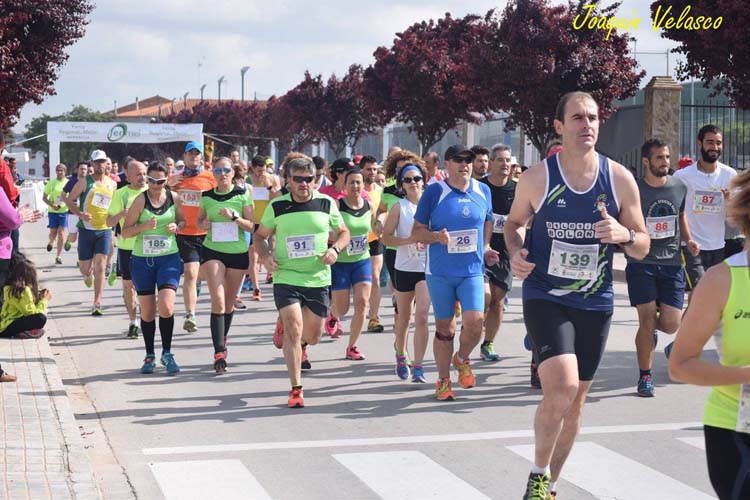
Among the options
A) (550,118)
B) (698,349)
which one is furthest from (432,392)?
(550,118)

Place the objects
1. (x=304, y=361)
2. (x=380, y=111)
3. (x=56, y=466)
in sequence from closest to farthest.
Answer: (x=56, y=466), (x=304, y=361), (x=380, y=111)

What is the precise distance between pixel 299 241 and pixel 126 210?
398 cm

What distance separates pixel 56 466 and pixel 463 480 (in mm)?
2296

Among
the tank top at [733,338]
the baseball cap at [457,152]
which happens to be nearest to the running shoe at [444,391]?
the baseball cap at [457,152]

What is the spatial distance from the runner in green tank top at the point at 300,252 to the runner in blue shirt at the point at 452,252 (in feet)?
2.53

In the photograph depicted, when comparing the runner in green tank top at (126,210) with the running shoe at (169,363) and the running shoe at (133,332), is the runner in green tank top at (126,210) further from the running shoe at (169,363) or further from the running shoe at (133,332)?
the running shoe at (169,363)

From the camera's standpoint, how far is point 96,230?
1532cm

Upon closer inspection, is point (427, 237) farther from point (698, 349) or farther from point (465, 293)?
point (698, 349)

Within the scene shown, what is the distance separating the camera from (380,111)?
43.1 meters

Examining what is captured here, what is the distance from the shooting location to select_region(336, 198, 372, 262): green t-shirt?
434 inches

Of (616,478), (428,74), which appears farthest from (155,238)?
(428,74)

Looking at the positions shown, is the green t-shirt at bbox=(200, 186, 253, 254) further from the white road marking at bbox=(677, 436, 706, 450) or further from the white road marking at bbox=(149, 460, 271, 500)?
the white road marking at bbox=(677, 436, 706, 450)

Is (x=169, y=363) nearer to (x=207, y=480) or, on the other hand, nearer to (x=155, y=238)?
(x=155, y=238)

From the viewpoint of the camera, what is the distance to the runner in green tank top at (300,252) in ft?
29.8
